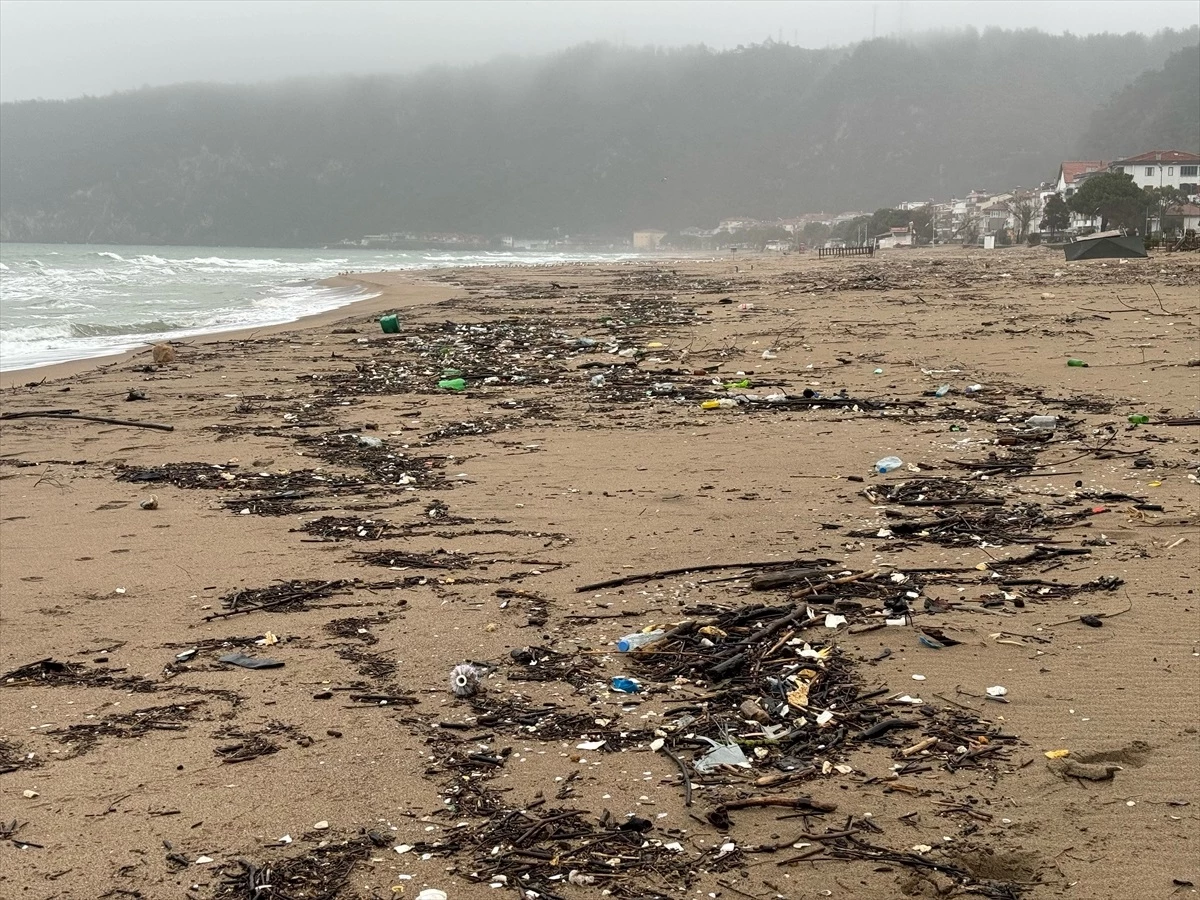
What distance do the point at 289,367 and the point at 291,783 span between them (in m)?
10.3

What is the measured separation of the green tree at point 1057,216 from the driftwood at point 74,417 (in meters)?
61.1

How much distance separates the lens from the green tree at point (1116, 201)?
5241 centimetres

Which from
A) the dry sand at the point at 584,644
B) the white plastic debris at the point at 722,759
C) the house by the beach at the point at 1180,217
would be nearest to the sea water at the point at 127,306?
the dry sand at the point at 584,644

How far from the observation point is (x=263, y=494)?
6.44 meters

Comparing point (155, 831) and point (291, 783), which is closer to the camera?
point (155, 831)

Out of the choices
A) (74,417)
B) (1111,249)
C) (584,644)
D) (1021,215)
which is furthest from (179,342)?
(1021,215)

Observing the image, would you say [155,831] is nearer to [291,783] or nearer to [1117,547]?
[291,783]

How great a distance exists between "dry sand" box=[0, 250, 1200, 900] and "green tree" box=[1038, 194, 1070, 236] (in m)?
58.6

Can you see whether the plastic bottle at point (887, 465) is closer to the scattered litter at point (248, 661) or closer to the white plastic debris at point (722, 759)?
the white plastic debris at point (722, 759)

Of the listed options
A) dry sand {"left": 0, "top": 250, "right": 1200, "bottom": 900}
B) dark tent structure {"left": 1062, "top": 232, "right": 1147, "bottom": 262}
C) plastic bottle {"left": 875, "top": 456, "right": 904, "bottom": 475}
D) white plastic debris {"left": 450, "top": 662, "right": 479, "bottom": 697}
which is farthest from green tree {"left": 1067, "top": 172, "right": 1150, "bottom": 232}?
white plastic debris {"left": 450, "top": 662, "right": 479, "bottom": 697}

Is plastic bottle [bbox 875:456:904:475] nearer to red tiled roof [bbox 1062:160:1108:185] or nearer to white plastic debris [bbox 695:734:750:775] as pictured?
white plastic debris [bbox 695:734:750:775]

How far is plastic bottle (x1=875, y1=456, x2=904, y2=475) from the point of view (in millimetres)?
6164

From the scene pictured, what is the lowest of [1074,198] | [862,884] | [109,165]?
[862,884]

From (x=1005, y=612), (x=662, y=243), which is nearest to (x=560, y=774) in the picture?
(x=1005, y=612)
